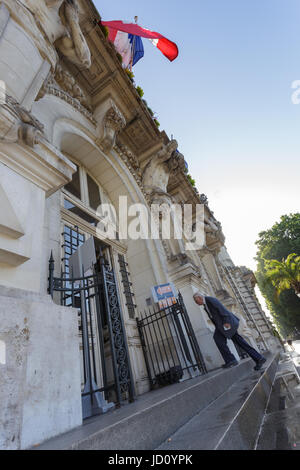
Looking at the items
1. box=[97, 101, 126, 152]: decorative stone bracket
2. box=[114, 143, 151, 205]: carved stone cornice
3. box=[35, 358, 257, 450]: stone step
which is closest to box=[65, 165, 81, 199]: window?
box=[97, 101, 126, 152]: decorative stone bracket

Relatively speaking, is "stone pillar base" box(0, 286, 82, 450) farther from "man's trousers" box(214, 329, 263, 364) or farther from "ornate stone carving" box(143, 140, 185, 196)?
"ornate stone carving" box(143, 140, 185, 196)

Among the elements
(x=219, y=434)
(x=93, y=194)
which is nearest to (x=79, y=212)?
(x=93, y=194)

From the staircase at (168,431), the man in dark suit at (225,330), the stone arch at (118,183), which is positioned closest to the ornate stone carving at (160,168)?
the stone arch at (118,183)

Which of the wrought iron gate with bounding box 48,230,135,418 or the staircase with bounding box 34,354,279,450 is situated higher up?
the wrought iron gate with bounding box 48,230,135,418

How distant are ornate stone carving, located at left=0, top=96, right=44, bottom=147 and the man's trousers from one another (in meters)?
4.40

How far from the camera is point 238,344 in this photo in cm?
429

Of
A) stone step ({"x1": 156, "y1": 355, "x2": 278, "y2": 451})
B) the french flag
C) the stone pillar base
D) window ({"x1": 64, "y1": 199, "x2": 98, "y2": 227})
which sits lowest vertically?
stone step ({"x1": 156, "y1": 355, "x2": 278, "y2": 451})

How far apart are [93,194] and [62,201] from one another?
2.06 metres

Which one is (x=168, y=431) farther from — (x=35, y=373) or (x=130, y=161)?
(x=130, y=161)

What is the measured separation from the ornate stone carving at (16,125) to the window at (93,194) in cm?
461

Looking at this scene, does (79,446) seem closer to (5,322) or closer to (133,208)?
(5,322)

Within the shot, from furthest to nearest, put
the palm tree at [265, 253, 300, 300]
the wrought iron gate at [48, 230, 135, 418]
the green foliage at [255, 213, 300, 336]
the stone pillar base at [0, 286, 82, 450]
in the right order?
the green foliage at [255, 213, 300, 336] < the palm tree at [265, 253, 300, 300] < the wrought iron gate at [48, 230, 135, 418] < the stone pillar base at [0, 286, 82, 450]

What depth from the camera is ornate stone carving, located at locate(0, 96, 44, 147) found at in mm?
2104
